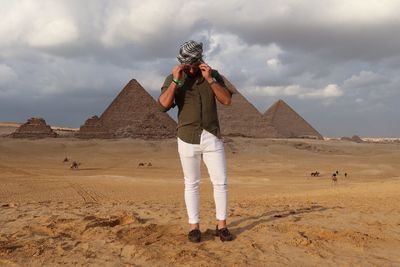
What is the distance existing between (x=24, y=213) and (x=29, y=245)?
183 centimetres

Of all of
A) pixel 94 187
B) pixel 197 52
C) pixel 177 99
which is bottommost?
pixel 94 187

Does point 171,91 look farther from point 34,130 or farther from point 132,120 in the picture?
point 132,120

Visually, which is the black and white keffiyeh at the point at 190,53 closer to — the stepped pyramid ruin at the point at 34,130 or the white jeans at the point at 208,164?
the white jeans at the point at 208,164

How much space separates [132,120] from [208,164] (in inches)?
1913

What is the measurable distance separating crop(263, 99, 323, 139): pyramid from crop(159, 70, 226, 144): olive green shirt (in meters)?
75.6

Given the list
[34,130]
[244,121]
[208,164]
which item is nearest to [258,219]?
[208,164]

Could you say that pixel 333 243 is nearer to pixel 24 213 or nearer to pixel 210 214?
→ pixel 210 214

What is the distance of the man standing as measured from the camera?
4.00 m

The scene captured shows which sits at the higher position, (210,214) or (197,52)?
(197,52)

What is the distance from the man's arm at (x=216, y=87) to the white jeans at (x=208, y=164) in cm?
34

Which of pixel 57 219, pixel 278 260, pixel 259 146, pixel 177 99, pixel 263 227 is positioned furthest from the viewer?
pixel 259 146

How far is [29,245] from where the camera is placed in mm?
3834

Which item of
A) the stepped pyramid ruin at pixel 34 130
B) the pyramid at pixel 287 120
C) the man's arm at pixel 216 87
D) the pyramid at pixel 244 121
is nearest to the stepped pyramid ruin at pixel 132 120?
the stepped pyramid ruin at pixel 34 130

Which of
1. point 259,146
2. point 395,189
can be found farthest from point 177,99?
point 259,146
